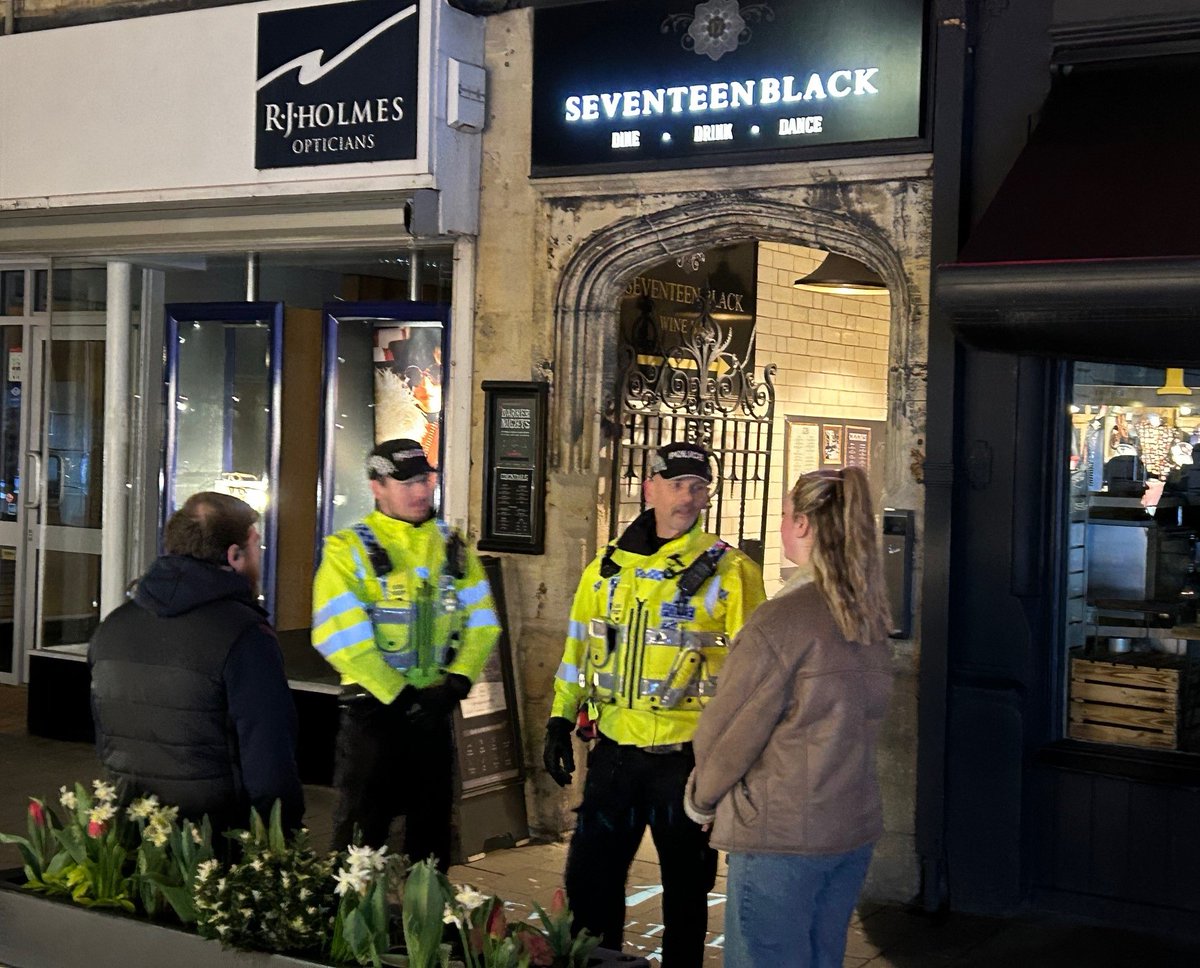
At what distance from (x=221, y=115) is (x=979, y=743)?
5387 millimetres

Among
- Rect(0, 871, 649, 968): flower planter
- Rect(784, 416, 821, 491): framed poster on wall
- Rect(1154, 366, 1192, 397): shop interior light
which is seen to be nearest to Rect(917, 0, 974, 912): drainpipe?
Rect(1154, 366, 1192, 397): shop interior light

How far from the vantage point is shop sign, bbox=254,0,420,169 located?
8.54m

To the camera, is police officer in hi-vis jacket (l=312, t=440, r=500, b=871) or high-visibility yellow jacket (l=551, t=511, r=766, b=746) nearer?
high-visibility yellow jacket (l=551, t=511, r=766, b=746)

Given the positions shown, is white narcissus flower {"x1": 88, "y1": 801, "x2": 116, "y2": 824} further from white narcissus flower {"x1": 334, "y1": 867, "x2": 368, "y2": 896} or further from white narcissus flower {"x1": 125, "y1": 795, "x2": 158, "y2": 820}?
white narcissus flower {"x1": 334, "y1": 867, "x2": 368, "y2": 896}

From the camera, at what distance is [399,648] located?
5695 millimetres

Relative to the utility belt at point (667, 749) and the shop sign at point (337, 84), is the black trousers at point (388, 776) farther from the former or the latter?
the shop sign at point (337, 84)

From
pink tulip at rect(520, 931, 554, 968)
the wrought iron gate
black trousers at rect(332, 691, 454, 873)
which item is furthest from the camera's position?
the wrought iron gate

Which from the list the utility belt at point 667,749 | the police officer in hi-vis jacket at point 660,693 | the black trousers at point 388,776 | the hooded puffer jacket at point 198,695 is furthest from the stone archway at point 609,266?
the hooded puffer jacket at point 198,695

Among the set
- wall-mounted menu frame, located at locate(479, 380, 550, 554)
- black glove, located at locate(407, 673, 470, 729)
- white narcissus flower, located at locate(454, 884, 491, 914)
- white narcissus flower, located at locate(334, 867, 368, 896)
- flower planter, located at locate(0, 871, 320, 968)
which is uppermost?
wall-mounted menu frame, located at locate(479, 380, 550, 554)

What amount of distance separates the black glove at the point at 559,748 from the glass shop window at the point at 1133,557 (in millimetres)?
2659

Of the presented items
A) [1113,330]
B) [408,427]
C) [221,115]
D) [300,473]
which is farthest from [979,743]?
[221,115]

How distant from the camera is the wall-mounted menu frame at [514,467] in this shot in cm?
834

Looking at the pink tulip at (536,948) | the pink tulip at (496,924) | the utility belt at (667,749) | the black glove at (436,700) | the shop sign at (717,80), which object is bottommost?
the pink tulip at (536,948)

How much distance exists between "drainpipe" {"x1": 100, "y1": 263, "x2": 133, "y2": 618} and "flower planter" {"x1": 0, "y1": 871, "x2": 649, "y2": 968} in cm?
575
